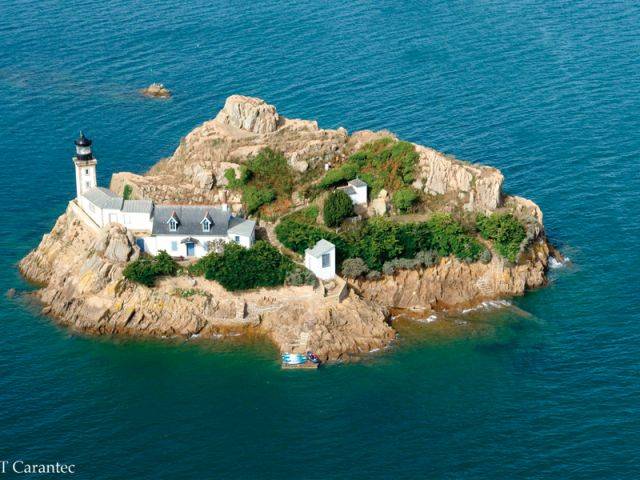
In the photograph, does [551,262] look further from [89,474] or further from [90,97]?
[90,97]

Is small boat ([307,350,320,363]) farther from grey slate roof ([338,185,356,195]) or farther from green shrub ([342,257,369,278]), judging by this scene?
grey slate roof ([338,185,356,195])

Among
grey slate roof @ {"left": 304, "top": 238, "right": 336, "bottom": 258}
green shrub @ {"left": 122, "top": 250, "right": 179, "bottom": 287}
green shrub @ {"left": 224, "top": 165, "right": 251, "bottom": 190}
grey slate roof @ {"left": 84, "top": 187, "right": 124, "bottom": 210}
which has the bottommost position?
green shrub @ {"left": 122, "top": 250, "right": 179, "bottom": 287}

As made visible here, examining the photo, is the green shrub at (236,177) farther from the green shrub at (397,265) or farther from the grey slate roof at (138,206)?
the green shrub at (397,265)

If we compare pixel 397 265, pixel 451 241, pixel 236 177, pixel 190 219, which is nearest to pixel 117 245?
pixel 190 219

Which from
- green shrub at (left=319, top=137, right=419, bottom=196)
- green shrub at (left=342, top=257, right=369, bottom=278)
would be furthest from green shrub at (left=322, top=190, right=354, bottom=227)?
green shrub at (left=342, top=257, right=369, bottom=278)

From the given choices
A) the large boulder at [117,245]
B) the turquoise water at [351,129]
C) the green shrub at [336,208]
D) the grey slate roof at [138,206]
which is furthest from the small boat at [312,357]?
the grey slate roof at [138,206]
